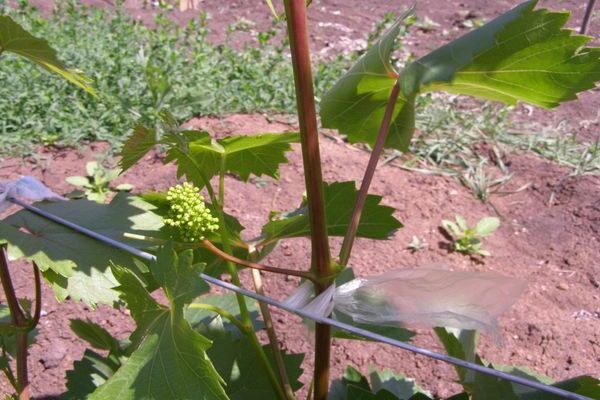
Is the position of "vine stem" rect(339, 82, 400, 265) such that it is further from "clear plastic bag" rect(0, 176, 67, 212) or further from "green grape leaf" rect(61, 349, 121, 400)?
"green grape leaf" rect(61, 349, 121, 400)

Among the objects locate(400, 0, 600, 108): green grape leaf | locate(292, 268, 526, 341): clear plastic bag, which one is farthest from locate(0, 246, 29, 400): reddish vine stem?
locate(400, 0, 600, 108): green grape leaf

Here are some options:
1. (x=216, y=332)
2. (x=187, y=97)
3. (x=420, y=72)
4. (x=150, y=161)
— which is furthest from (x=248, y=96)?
(x=420, y=72)

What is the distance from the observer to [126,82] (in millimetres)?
3562

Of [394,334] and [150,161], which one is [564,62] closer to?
[394,334]

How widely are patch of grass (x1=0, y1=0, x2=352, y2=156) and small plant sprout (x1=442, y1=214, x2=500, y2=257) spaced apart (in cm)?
124

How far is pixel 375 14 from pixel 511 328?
12.8 feet

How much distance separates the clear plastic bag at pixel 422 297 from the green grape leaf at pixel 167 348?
0.19 metres

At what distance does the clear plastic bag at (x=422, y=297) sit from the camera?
3.11 feet

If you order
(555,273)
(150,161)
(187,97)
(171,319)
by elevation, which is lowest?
(555,273)

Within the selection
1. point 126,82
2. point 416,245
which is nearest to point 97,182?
point 126,82

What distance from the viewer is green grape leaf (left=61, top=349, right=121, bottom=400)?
1.37 m

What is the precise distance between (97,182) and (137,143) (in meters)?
1.91

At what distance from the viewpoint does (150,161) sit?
3029 millimetres

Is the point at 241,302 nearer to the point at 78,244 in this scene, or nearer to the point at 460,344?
the point at 78,244
